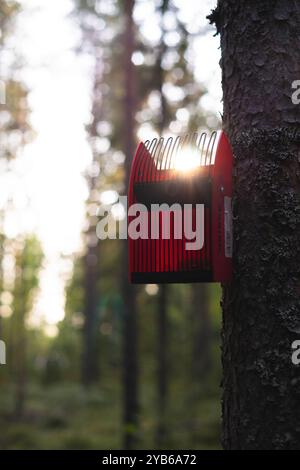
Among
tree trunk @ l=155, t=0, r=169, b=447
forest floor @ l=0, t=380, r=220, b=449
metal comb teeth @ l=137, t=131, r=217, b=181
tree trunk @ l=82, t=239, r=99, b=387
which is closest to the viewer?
metal comb teeth @ l=137, t=131, r=217, b=181

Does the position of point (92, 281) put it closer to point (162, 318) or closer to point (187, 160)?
point (162, 318)

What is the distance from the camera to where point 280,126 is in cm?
192

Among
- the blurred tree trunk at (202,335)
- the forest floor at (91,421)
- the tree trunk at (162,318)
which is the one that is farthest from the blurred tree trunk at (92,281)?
the tree trunk at (162,318)

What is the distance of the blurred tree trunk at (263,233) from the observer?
1.78 metres

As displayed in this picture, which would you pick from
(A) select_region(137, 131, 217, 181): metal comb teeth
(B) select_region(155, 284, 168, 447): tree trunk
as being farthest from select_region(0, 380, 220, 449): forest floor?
(A) select_region(137, 131, 217, 181): metal comb teeth

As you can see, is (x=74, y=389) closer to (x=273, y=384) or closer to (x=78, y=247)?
(x=78, y=247)

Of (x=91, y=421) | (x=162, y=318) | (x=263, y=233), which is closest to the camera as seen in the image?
(x=263, y=233)

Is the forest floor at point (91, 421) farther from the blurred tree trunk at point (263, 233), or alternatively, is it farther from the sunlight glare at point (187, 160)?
the sunlight glare at point (187, 160)

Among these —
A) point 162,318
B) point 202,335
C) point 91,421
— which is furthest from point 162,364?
point 202,335

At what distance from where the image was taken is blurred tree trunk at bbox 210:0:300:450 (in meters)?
1.78

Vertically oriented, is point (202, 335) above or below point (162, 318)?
below

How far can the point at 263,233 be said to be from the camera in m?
1.86

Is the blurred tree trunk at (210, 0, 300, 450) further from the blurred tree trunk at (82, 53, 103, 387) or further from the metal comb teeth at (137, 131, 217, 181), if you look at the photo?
the blurred tree trunk at (82, 53, 103, 387)
